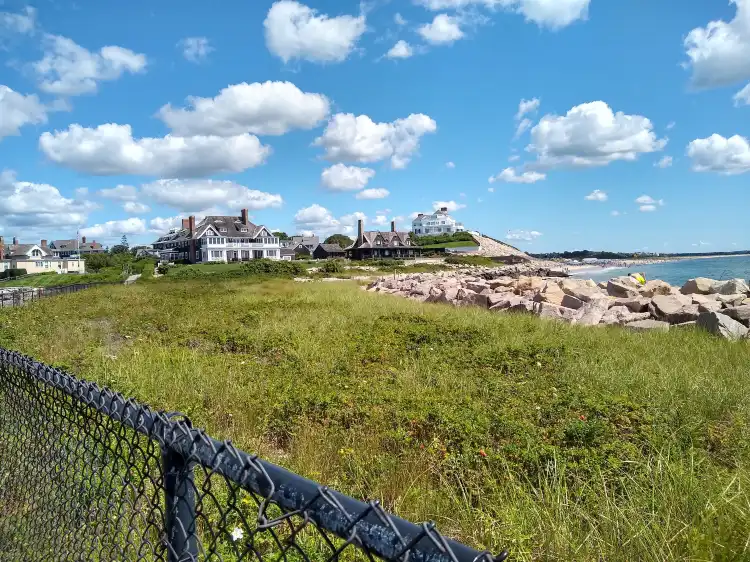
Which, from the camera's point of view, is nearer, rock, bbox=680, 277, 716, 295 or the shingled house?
rock, bbox=680, 277, 716, 295

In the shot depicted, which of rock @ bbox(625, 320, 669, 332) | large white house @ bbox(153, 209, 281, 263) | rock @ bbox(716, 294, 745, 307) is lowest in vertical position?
rock @ bbox(625, 320, 669, 332)

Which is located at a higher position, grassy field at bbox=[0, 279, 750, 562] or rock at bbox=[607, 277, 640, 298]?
rock at bbox=[607, 277, 640, 298]

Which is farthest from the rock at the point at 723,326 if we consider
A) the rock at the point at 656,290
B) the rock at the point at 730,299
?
the rock at the point at 656,290

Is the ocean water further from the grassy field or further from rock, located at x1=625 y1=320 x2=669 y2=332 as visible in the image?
the grassy field

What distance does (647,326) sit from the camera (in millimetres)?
10766

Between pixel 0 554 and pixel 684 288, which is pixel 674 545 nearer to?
pixel 0 554

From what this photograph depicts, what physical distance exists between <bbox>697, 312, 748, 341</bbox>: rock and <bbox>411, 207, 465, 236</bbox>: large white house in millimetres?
125914

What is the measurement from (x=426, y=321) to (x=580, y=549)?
9.08m

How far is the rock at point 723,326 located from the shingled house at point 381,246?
80524 millimetres

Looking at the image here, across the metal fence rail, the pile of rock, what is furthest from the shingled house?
the metal fence rail

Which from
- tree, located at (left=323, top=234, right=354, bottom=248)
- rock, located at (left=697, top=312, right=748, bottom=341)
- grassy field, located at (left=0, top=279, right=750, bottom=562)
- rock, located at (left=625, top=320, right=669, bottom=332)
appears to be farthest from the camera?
tree, located at (left=323, top=234, right=354, bottom=248)

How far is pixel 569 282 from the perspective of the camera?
2045cm

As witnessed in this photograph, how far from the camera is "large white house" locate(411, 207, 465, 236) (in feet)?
451

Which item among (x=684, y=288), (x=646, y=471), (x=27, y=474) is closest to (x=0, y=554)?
(x=27, y=474)
